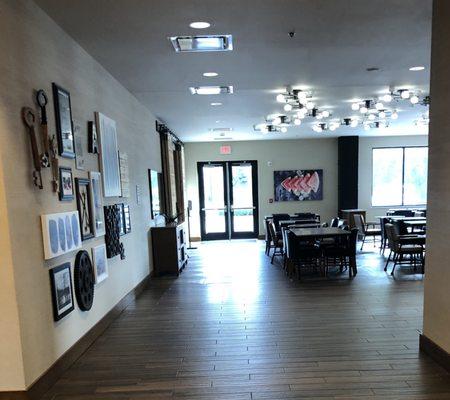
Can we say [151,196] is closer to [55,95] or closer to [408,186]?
[55,95]

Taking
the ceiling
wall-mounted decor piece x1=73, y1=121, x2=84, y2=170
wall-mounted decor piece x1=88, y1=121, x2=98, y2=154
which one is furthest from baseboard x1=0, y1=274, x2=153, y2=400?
the ceiling

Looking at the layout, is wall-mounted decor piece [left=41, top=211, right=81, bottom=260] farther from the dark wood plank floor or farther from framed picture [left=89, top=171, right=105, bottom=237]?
the dark wood plank floor

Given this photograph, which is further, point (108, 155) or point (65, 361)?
point (108, 155)

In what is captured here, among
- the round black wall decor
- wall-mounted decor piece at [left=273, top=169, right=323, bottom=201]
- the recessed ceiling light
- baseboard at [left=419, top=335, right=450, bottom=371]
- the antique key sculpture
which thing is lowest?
baseboard at [left=419, top=335, right=450, bottom=371]

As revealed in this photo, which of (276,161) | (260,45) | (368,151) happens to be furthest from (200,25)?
(368,151)

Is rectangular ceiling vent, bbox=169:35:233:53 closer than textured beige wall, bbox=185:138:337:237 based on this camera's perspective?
Yes

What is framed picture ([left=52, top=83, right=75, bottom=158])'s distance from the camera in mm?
2929

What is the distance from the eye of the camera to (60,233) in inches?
113

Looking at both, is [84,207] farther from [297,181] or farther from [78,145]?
[297,181]

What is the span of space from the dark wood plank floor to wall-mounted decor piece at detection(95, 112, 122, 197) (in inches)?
65.4

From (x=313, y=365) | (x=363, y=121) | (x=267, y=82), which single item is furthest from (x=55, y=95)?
(x=363, y=121)

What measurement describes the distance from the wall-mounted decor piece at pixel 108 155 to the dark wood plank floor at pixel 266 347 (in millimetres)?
1660

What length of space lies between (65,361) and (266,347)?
1.86 m

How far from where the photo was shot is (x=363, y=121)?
26.1 ft
